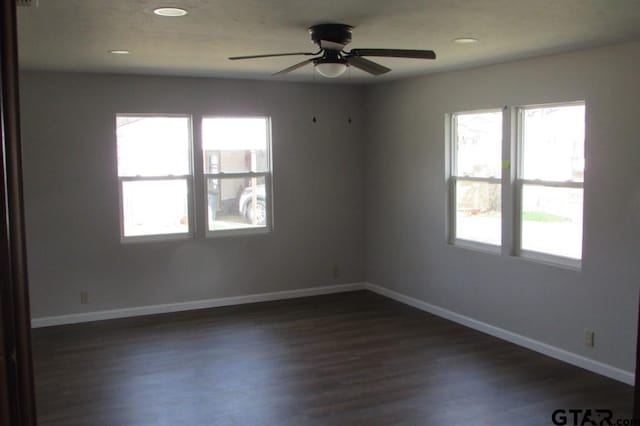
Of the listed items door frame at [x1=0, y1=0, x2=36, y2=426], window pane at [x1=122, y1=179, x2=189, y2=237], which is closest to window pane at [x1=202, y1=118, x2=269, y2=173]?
window pane at [x1=122, y1=179, x2=189, y2=237]

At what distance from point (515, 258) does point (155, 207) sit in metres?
3.69

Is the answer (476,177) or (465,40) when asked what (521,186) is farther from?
(465,40)

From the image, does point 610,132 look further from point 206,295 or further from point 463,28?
point 206,295

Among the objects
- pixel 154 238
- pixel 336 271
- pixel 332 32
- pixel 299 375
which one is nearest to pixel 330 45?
pixel 332 32

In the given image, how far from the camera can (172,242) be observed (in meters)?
6.33

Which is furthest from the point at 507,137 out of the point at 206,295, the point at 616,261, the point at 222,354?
the point at 206,295

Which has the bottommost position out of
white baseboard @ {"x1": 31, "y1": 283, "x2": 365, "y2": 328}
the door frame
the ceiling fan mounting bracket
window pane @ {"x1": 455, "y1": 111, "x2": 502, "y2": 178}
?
white baseboard @ {"x1": 31, "y1": 283, "x2": 365, "y2": 328}

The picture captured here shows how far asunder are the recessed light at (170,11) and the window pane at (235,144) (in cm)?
325

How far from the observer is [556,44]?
4.23 m

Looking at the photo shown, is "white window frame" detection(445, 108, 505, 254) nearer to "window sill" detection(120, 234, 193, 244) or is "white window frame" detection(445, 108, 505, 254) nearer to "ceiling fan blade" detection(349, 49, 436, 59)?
"ceiling fan blade" detection(349, 49, 436, 59)

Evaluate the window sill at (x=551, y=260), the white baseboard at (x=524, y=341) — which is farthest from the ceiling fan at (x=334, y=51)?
the white baseboard at (x=524, y=341)

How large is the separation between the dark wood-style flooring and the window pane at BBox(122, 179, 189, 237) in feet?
3.11

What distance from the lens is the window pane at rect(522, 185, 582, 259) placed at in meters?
4.72

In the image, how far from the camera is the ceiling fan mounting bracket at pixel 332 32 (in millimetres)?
3523
